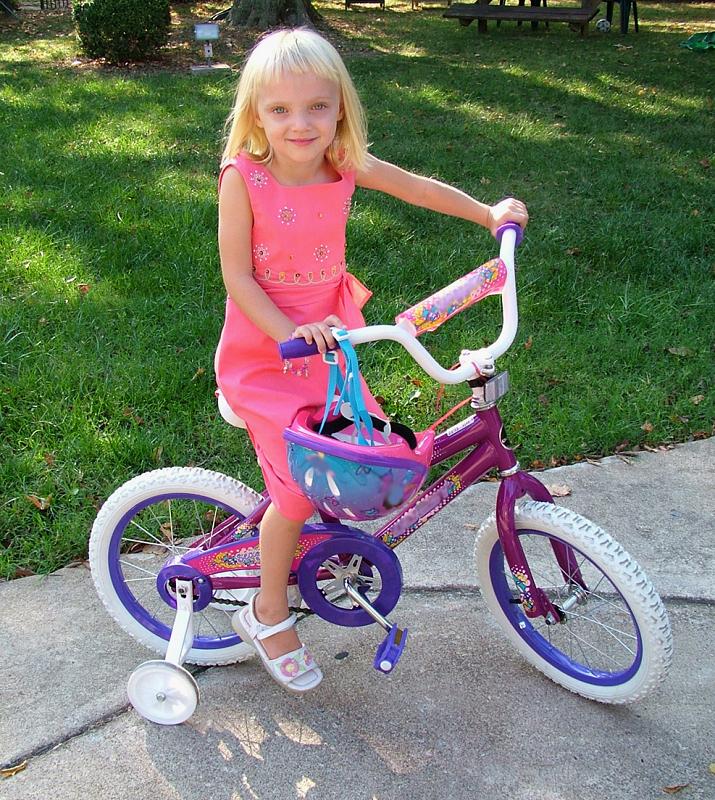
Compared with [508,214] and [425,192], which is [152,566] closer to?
[425,192]

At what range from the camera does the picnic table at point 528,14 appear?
1242 cm

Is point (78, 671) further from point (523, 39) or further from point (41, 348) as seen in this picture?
point (523, 39)

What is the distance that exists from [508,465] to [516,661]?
718mm

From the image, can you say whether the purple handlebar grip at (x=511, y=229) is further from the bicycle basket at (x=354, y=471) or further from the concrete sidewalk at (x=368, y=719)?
the concrete sidewalk at (x=368, y=719)

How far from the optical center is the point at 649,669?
225 centimetres

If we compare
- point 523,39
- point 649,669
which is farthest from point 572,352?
point 523,39

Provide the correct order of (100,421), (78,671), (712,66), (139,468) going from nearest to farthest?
(78,671), (139,468), (100,421), (712,66)

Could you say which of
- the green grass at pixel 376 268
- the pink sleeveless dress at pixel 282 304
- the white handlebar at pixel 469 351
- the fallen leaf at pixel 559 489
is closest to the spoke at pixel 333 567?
the pink sleeveless dress at pixel 282 304

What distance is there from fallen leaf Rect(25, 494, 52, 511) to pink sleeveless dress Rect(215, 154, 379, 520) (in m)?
1.29

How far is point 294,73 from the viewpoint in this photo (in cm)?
197

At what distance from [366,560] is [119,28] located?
30.3ft

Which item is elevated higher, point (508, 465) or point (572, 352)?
point (508, 465)

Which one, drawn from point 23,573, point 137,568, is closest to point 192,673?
point 137,568

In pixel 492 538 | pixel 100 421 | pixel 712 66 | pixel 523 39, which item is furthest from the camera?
pixel 523 39
